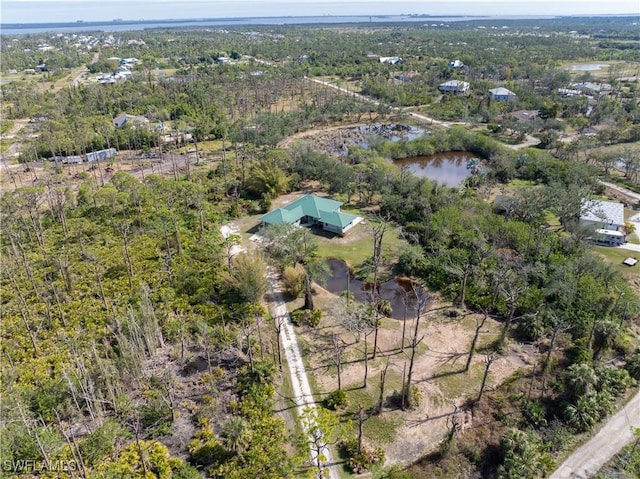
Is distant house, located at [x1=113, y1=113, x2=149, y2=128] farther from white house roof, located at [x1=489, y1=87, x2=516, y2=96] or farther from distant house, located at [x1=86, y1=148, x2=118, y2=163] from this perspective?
white house roof, located at [x1=489, y1=87, x2=516, y2=96]

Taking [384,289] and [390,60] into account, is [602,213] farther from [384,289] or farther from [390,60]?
[390,60]

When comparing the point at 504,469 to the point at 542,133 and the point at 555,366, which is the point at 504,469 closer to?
the point at 555,366

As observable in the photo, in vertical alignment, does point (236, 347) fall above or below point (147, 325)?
below

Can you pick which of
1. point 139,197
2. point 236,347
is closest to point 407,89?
point 139,197

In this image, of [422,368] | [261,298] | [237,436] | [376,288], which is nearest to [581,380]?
[422,368]

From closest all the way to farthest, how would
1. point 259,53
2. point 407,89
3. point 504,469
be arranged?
point 504,469 < point 407,89 < point 259,53

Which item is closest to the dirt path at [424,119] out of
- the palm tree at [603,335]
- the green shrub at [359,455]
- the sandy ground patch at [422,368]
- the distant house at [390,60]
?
the distant house at [390,60]

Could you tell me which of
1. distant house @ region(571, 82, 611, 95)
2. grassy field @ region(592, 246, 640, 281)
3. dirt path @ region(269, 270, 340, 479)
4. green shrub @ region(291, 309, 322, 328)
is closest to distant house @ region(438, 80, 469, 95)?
distant house @ region(571, 82, 611, 95)
